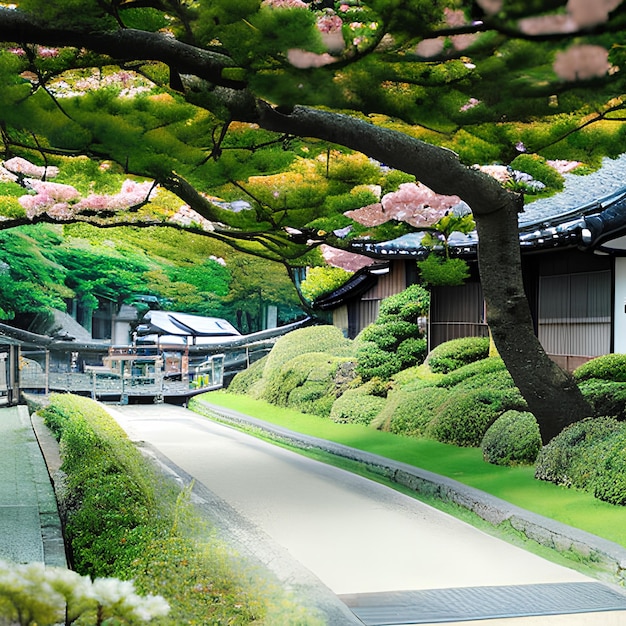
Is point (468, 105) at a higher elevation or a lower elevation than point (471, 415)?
higher

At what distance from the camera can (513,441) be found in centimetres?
1103

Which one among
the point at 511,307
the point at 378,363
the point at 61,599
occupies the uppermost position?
the point at 511,307

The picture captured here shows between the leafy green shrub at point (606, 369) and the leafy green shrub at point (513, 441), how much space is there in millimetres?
1394

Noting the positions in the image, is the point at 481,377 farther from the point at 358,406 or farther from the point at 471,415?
the point at 358,406

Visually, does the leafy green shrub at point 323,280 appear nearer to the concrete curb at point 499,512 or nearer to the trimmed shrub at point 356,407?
the trimmed shrub at point 356,407

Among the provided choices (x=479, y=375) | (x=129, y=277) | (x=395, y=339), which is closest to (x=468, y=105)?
(x=479, y=375)

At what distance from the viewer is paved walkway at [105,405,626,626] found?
5.75 m

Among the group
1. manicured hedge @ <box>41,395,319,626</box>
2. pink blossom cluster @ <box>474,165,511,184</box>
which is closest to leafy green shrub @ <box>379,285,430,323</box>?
pink blossom cluster @ <box>474,165,511,184</box>

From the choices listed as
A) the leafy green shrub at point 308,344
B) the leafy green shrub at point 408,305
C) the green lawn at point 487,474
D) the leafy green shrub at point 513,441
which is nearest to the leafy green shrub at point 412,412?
the green lawn at point 487,474

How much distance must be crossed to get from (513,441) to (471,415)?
1.84 m

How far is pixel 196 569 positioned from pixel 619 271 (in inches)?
443

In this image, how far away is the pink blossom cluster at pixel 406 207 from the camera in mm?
14930

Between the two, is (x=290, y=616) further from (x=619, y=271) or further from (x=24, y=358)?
(x=24, y=358)

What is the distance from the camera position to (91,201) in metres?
15.5
